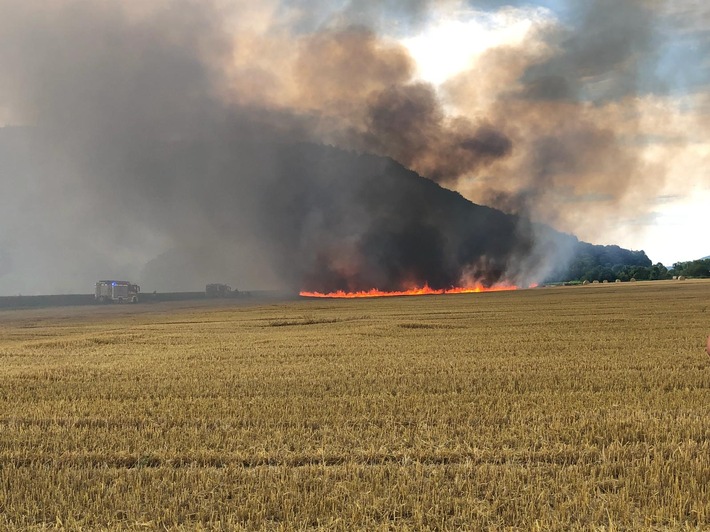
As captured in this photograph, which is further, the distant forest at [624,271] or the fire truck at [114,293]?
the distant forest at [624,271]

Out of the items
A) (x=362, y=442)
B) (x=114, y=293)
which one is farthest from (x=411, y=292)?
(x=362, y=442)

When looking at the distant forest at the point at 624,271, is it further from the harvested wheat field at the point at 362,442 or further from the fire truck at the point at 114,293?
the harvested wheat field at the point at 362,442

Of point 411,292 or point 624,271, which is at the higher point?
point 624,271

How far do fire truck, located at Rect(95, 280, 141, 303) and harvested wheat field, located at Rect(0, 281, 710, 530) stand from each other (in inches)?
2448

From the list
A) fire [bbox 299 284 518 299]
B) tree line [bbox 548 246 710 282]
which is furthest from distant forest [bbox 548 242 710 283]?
fire [bbox 299 284 518 299]

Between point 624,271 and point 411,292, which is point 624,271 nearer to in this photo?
point 624,271

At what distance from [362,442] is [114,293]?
76.2 metres

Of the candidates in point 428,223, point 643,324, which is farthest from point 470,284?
point 643,324

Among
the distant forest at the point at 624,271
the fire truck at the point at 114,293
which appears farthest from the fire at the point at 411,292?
the fire truck at the point at 114,293

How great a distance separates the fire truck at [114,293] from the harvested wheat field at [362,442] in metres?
62.2

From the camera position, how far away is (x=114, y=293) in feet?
253

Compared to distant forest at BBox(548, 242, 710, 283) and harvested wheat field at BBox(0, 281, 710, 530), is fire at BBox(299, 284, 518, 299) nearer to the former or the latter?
distant forest at BBox(548, 242, 710, 283)

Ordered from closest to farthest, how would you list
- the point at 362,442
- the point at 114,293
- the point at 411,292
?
the point at 362,442
the point at 114,293
the point at 411,292

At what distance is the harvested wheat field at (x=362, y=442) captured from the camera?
6.13m
